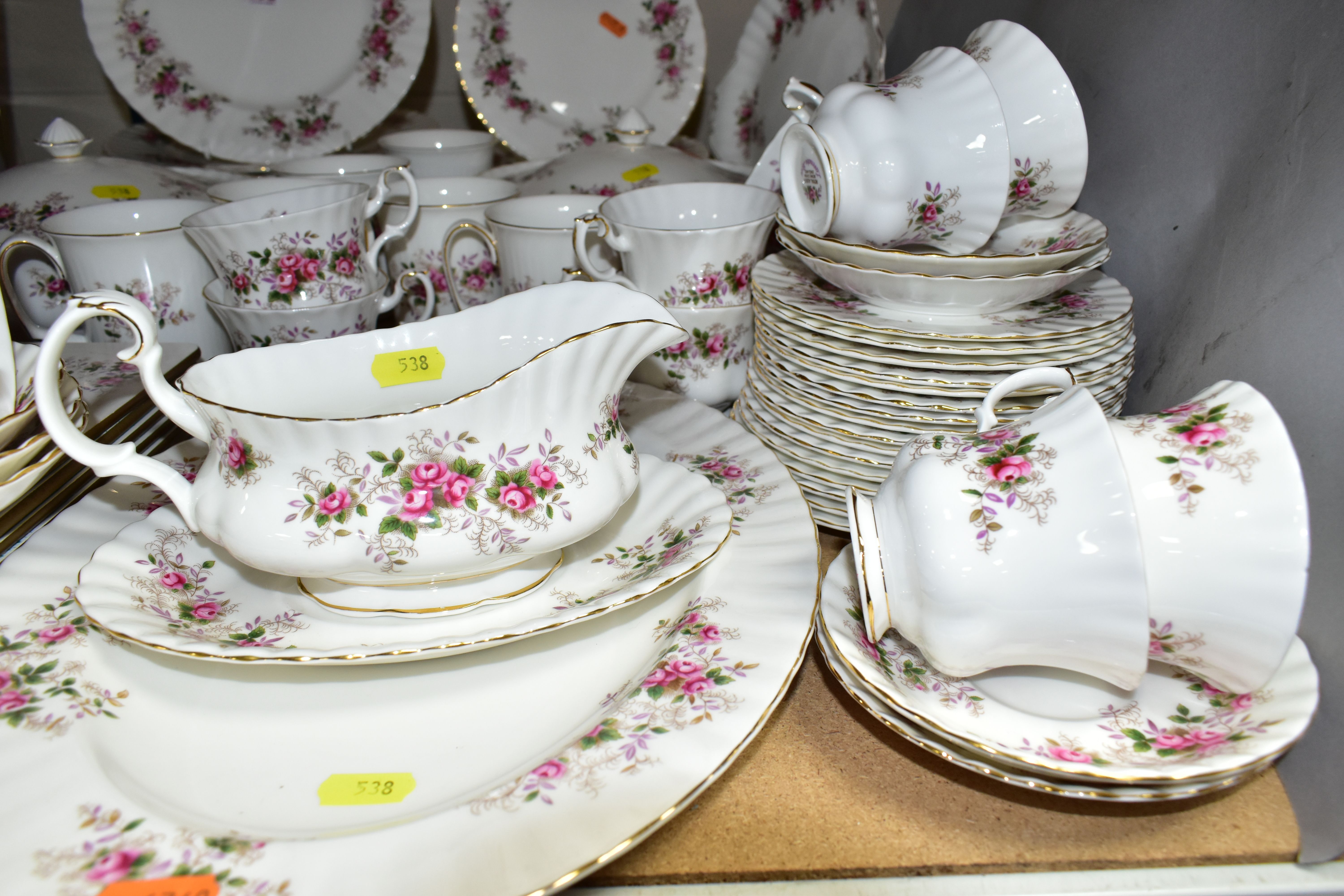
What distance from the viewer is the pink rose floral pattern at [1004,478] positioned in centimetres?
55

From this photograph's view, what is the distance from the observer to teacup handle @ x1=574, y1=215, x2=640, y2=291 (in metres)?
0.96

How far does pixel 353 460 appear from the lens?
Answer: 62 cm

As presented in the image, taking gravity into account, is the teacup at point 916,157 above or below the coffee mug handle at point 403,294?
above

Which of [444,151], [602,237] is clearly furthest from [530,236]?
[444,151]

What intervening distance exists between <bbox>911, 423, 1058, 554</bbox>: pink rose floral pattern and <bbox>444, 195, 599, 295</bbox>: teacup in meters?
0.54

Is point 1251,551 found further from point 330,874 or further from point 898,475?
point 330,874

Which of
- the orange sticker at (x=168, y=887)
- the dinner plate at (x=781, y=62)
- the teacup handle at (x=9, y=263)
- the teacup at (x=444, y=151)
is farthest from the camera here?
the teacup at (x=444, y=151)

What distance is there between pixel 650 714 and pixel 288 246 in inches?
29.3

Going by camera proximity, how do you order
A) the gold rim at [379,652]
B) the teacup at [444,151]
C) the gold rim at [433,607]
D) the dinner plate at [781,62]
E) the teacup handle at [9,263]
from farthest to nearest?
the teacup at [444,151], the dinner plate at [781,62], the teacup handle at [9,263], the gold rim at [433,607], the gold rim at [379,652]

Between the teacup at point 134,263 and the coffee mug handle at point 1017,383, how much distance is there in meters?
0.93

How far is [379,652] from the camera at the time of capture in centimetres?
58

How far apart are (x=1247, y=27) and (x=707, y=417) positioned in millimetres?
580

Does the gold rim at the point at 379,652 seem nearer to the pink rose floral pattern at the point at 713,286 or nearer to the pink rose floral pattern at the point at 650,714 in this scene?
the pink rose floral pattern at the point at 650,714

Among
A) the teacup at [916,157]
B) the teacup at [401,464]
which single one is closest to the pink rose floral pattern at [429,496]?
the teacup at [401,464]
